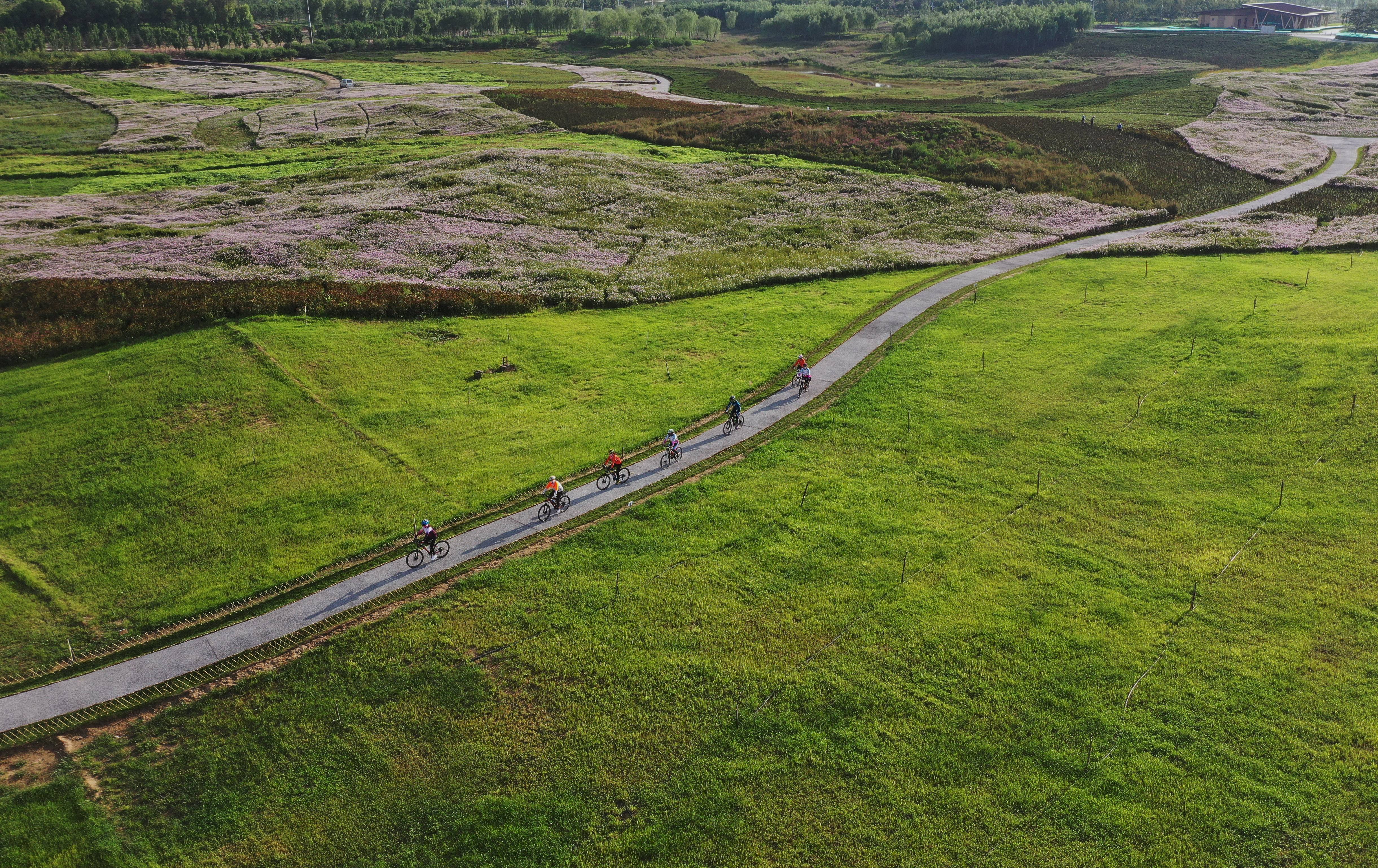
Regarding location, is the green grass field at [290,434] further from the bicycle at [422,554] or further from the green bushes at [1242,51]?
the green bushes at [1242,51]

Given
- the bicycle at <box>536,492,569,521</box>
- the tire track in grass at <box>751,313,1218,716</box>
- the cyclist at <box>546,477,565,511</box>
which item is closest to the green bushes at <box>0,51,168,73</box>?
the cyclist at <box>546,477,565,511</box>

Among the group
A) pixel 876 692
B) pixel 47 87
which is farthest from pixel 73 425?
pixel 47 87

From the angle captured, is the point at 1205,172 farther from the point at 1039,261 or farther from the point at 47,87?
the point at 47,87

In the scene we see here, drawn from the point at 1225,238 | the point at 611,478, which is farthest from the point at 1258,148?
the point at 611,478

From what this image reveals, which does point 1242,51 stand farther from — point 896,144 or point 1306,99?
point 896,144

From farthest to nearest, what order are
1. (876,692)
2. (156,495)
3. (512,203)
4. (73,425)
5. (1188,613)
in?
(512,203) → (73,425) → (156,495) → (1188,613) → (876,692)

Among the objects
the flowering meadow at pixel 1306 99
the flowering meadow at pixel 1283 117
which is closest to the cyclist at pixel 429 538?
the flowering meadow at pixel 1283 117
